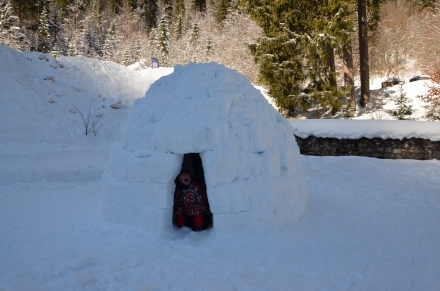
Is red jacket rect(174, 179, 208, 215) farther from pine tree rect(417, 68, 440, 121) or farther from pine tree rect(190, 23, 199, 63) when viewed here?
pine tree rect(190, 23, 199, 63)

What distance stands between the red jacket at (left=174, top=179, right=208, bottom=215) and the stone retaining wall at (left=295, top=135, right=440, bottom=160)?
6.04 m

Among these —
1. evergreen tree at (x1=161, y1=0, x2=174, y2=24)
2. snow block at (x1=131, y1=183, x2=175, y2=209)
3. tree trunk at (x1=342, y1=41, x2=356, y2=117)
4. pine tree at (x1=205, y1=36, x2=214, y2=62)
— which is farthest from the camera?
evergreen tree at (x1=161, y1=0, x2=174, y2=24)

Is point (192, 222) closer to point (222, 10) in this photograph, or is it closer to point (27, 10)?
point (27, 10)

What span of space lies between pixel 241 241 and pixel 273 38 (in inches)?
411

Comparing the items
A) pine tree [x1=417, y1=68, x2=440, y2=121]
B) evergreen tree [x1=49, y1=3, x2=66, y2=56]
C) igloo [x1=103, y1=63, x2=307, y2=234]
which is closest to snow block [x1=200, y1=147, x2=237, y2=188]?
igloo [x1=103, y1=63, x2=307, y2=234]

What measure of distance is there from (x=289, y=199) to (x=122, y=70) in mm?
13430

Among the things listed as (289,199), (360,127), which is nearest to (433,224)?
(289,199)

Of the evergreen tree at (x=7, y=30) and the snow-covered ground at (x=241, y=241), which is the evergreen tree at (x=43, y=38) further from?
the snow-covered ground at (x=241, y=241)

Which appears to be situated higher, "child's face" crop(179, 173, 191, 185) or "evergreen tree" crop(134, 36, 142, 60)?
"evergreen tree" crop(134, 36, 142, 60)

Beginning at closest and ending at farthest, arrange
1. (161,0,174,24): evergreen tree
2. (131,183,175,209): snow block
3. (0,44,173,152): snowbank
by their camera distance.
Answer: (131,183,175,209): snow block, (0,44,173,152): snowbank, (161,0,174,24): evergreen tree

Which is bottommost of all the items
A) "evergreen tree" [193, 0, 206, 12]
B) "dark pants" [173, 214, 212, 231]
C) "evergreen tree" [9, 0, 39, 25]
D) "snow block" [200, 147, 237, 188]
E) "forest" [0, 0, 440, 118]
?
"dark pants" [173, 214, 212, 231]

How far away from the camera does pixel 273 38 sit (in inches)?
466

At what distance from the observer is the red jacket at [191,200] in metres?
3.70

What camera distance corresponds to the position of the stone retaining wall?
24.6ft
